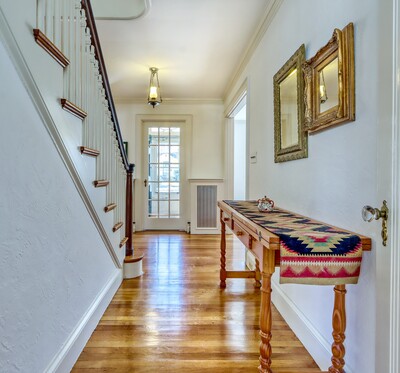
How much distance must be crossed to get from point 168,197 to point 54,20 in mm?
3923

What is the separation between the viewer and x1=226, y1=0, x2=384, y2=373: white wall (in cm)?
109

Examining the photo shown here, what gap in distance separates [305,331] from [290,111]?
1403 millimetres

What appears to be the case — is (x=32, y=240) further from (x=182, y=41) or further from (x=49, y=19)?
(x=182, y=41)

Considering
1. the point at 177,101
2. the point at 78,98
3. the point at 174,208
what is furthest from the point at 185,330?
the point at 177,101

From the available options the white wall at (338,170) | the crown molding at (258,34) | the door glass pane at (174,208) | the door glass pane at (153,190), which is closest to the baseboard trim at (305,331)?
the white wall at (338,170)

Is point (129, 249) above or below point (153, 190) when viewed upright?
below

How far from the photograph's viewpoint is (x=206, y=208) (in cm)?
489

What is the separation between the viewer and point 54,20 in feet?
4.27

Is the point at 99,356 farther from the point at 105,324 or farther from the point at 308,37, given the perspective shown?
the point at 308,37

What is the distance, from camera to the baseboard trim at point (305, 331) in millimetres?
1399

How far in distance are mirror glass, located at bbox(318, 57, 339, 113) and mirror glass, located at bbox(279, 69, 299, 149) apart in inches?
13.7

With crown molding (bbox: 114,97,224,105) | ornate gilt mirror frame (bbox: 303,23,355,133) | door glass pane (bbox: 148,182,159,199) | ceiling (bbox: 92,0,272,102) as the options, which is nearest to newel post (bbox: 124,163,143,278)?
ceiling (bbox: 92,0,272,102)

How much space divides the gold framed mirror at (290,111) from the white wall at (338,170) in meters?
0.07

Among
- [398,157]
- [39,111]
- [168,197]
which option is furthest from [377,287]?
[168,197]
